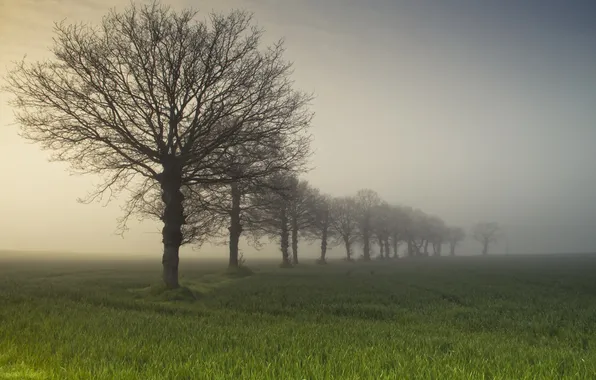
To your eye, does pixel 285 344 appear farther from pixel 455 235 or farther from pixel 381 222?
pixel 455 235

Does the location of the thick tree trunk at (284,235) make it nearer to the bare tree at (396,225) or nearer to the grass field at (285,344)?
the grass field at (285,344)

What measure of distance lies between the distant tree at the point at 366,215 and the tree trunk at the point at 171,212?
209 feet

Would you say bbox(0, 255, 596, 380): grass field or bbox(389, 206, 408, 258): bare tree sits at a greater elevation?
bbox(389, 206, 408, 258): bare tree

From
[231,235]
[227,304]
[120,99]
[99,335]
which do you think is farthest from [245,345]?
[231,235]

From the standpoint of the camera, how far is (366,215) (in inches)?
3273

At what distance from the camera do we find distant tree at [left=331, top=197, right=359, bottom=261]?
76.2 m

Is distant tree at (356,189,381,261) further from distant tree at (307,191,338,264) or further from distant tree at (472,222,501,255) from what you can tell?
distant tree at (472,222,501,255)

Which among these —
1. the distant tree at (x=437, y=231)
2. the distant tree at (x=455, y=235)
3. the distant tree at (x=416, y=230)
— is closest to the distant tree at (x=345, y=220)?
the distant tree at (x=416, y=230)

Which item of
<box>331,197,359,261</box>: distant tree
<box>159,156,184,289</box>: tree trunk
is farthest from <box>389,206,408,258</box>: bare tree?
<box>159,156,184,289</box>: tree trunk

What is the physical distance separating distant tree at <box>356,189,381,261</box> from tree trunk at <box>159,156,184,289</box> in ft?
209

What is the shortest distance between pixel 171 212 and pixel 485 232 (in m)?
166

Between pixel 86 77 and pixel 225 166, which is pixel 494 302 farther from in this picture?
pixel 86 77

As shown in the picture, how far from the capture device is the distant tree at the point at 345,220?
250 feet

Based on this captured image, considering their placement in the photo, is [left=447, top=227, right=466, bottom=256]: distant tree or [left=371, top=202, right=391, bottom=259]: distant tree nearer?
[left=371, top=202, right=391, bottom=259]: distant tree
